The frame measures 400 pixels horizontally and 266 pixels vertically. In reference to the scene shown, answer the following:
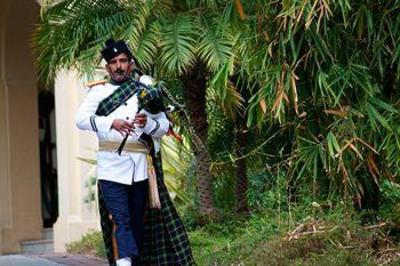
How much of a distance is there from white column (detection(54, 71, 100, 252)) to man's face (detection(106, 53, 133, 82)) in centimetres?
587

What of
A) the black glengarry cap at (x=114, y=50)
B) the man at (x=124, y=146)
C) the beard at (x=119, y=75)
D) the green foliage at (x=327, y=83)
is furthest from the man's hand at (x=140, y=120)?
the green foliage at (x=327, y=83)

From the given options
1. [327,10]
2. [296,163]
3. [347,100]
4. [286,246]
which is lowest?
[286,246]

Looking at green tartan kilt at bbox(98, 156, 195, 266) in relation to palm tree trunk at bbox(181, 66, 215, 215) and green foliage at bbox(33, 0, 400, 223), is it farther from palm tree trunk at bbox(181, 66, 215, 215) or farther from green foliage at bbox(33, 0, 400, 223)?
palm tree trunk at bbox(181, 66, 215, 215)

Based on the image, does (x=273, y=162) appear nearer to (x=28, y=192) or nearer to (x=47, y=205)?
(x=28, y=192)

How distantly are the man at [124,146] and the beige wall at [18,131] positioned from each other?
29.3 feet

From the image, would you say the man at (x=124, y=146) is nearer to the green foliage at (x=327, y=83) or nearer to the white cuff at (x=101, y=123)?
the white cuff at (x=101, y=123)

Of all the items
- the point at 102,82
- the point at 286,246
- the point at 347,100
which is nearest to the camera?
the point at 347,100

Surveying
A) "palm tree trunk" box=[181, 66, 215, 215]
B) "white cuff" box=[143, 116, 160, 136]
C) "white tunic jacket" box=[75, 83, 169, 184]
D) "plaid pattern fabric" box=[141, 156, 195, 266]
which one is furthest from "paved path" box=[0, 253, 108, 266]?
"white cuff" box=[143, 116, 160, 136]

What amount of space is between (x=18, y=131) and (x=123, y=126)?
9446 millimetres

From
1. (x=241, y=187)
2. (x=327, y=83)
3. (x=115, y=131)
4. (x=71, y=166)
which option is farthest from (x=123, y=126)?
(x=71, y=166)

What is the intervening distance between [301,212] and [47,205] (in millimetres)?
9498

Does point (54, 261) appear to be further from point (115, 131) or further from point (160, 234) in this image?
point (115, 131)

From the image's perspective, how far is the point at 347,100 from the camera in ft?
17.7

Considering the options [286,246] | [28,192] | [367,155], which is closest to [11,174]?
[28,192]
